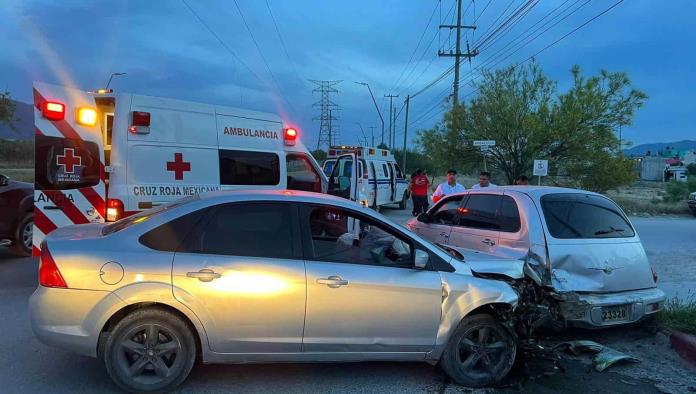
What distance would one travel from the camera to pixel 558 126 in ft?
68.0

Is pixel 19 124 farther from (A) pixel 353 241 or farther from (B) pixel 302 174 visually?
(A) pixel 353 241

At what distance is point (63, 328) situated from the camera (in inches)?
146

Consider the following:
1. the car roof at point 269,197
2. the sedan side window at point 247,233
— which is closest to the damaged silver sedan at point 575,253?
the car roof at point 269,197

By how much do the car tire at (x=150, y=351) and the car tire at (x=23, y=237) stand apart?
622 centimetres

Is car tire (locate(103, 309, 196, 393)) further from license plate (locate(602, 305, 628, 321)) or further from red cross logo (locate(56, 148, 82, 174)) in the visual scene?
license plate (locate(602, 305, 628, 321))

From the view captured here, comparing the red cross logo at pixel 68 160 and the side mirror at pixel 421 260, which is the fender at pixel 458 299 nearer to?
the side mirror at pixel 421 260

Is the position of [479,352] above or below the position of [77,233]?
below

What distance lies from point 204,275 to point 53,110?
3953 mm

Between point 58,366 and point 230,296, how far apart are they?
1.72 m

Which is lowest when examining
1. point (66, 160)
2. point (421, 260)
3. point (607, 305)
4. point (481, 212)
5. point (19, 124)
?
point (607, 305)

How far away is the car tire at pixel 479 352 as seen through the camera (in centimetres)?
425

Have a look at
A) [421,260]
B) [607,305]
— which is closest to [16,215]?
[421,260]

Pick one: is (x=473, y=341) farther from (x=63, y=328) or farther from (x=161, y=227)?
(x=63, y=328)

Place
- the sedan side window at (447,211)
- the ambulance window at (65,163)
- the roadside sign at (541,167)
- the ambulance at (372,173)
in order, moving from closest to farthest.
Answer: the ambulance window at (65,163) < the sedan side window at (447,211) < the roadside sign at (541,167) < the ambulance at (372,173)
